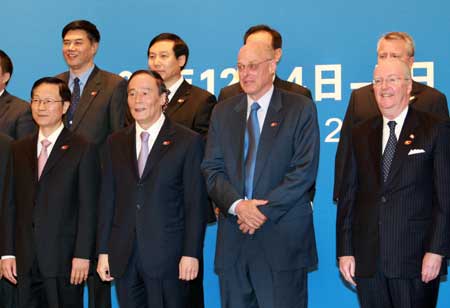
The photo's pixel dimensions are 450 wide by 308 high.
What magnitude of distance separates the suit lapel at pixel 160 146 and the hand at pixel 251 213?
54cm

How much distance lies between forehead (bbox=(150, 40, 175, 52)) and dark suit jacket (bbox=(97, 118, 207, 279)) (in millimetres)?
1027

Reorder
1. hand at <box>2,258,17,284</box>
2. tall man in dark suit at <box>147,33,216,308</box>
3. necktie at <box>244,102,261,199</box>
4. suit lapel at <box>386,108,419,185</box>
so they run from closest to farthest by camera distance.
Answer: suit lapel at <box>386,108,419,185</box> → necktie at <box>244,102,261,199</box> → hand at <box>2,258,17,284</box> → tall man in dark suit at <box>147,33,216,308</box>

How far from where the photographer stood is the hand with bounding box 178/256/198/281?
153 inches

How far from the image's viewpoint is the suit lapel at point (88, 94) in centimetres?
488

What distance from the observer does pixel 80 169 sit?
4.23m

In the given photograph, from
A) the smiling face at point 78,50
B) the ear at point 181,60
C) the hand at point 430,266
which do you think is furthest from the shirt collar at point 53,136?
the hand at point 430,266

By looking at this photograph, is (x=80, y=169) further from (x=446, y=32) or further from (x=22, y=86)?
(x=446, y=32)

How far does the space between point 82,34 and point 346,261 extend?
245 cm

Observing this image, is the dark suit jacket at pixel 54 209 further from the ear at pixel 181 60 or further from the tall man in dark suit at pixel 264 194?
the ear at pixel 181 60

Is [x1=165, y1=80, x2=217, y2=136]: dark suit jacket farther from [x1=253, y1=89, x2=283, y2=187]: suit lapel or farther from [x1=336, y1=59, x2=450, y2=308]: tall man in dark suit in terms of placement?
[x1=336, y1=59, x2=450, y2=308]: tall man in dark suit

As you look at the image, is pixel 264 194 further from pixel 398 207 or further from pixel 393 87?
pixel 393 87

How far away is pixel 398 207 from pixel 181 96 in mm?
1712

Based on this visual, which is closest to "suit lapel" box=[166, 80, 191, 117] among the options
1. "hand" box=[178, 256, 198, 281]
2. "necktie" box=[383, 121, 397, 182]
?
"hand" box=[178, 256, 198, 281]

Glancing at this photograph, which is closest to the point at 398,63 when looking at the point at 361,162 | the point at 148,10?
the point at 361,162
